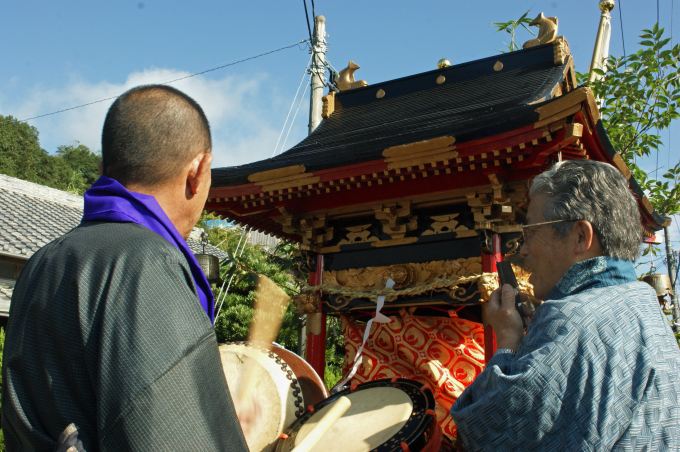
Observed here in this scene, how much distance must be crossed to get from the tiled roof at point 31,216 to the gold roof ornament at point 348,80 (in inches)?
236

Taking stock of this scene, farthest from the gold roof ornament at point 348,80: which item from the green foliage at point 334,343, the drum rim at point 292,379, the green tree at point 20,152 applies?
the green tree at point 20,152

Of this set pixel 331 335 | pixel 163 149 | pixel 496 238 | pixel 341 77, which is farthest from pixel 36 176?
pixel 163 149

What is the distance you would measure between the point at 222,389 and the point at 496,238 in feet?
13.1

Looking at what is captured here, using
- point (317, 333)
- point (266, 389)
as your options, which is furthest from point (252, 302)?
point (266, 389)

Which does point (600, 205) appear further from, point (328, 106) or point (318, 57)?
point (318, 57)

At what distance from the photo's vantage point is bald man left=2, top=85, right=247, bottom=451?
1.02 meters

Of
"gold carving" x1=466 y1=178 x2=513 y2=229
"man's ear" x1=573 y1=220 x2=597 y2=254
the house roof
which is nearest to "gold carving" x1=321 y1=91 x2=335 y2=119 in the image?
the house roof

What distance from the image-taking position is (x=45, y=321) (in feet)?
3.64

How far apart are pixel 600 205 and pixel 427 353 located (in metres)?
3.01

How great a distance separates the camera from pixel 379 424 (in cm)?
283

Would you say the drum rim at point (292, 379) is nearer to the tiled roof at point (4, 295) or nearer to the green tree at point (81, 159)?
the tiled roof at point (4, 295)

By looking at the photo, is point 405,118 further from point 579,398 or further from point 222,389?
point 222,389

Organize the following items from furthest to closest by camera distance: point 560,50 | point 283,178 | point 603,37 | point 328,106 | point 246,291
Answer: point 246,291 → point 603,37 → point 328,106 → point 560,50 → point 283,178

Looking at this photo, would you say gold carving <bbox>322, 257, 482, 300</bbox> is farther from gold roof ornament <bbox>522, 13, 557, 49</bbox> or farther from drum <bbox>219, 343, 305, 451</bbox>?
gold roof ornament <bbox>522, 13, 557, 49</bbox>
